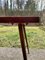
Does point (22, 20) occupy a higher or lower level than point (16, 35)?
higher

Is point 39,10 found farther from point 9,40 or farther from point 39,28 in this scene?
point 9,40

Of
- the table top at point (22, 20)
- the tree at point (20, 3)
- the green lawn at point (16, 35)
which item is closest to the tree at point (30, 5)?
the tree at point (20, 3)

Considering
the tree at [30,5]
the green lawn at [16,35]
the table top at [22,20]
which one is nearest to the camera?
the table top at [22,20]

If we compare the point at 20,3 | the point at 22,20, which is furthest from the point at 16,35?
the point at 22,20

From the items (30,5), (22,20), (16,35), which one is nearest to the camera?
(22,20)

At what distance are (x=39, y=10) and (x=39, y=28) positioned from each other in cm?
41

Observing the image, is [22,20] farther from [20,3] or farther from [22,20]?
[20,3]

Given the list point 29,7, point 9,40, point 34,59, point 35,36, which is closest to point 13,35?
point 9,40

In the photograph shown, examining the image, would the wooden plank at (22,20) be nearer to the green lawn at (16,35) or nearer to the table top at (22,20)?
the table top at (22,20)

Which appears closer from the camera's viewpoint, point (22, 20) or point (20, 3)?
point (22, 20)

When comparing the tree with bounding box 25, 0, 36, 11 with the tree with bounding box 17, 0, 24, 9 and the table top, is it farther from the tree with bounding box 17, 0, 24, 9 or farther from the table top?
the table top

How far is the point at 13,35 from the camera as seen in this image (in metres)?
3.22

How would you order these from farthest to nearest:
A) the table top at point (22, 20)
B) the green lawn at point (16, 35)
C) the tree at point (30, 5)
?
the green lawn at point (16, 35) → the tree at point (30, 5) → the table top at point (22, 20)

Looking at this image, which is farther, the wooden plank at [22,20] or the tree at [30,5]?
the tree at [30,5]
